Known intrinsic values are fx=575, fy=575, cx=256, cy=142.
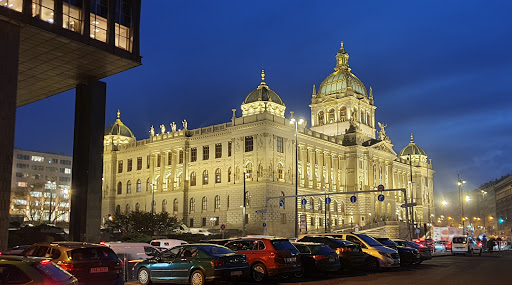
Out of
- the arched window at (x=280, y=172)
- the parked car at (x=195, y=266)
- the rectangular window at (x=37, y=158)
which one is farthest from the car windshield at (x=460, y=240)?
the rectangular window at (x=37, y=158)

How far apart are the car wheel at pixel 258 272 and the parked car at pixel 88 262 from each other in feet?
23.3

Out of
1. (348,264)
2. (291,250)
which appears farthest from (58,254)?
(348,264)

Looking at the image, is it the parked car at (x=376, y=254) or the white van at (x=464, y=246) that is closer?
the parked car at (x=376, y=254)

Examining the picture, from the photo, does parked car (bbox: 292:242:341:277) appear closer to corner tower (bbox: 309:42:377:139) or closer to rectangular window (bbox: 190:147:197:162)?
rectangular window (bbox: 190:147:197:162)

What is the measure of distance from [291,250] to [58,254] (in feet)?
32.5

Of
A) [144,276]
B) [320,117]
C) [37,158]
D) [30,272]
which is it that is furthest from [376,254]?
[37,158]

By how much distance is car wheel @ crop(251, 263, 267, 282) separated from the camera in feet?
76.5

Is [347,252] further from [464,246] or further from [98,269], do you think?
[464,246]

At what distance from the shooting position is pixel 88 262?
17188mm

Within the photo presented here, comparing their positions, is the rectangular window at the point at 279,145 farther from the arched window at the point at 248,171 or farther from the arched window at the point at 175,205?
the arched window at the point at 175,205

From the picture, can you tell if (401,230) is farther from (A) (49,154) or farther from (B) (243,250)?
(A) (49,154)

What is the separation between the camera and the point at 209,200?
290 feet

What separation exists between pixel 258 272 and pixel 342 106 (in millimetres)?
86949

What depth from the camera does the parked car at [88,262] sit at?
16953mm
